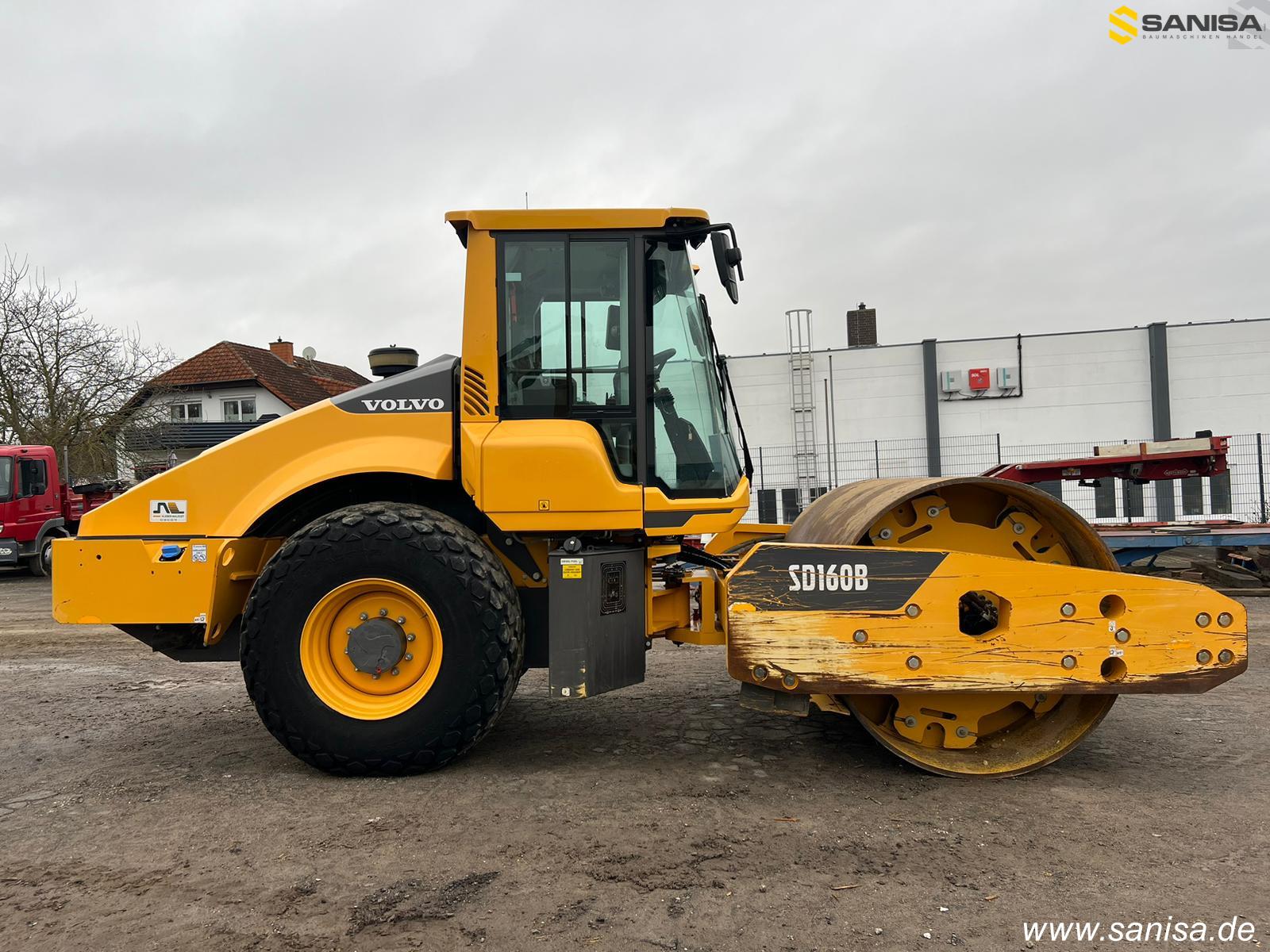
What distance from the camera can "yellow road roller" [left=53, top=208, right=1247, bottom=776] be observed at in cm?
378

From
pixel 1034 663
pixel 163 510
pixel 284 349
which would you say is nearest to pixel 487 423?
pixel 163 510

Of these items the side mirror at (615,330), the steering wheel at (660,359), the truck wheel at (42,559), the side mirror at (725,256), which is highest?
the side mirror at (725,256)

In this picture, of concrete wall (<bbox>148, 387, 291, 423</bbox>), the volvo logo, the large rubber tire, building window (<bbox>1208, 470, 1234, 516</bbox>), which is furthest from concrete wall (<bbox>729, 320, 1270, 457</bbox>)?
concrete wall (<bbox>148, 387, 291, 423</bbox>)

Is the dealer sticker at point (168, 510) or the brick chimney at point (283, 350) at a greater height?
the brick chimney at point (283, 350)

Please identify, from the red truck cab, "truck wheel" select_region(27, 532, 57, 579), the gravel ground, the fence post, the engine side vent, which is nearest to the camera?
the gravel ground

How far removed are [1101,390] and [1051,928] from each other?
18.9 metres

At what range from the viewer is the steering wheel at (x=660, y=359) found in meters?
4.17

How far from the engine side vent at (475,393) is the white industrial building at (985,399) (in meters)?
14.0

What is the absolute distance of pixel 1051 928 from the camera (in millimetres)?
2635

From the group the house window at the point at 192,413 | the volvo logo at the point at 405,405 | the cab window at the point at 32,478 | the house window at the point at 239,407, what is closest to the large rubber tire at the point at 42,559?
the cab window at the point at 32,478

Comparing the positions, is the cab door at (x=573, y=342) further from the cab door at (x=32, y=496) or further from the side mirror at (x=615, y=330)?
the cab door at (x=32, y=496)

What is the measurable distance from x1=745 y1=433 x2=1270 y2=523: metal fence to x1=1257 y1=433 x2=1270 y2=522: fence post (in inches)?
0.7

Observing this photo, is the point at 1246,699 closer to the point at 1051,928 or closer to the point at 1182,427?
the point at 1051,928

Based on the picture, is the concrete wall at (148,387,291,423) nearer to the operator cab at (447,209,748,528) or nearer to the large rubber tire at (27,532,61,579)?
the large rubber tire at (27,532,61,579)
